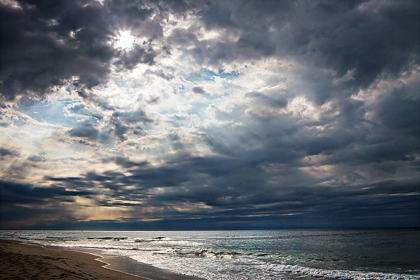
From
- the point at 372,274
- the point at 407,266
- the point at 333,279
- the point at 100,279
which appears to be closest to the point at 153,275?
the point at 100,279

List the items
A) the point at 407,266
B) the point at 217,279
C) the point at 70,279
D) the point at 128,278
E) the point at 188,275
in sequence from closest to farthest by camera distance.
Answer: the point at 70,279
the point at 128,278
the point at 217,279
the point at 188,275
the point at 407,266

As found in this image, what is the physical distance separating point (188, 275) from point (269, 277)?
696 centimetres

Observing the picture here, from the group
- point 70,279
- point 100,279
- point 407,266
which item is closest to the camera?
point 70,279

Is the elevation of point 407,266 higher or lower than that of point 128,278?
lower

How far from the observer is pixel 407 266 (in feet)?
91.9

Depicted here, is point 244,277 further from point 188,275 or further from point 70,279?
point 70,279

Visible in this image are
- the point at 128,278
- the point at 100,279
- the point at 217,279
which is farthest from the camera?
the point at 217,279

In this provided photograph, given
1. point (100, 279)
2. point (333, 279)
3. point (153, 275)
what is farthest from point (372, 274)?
point (100, 279)

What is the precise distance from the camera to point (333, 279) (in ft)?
71.4

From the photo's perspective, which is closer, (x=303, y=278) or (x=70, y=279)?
(x=70, y=279)

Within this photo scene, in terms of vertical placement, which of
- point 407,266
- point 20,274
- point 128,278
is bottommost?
point 407,266

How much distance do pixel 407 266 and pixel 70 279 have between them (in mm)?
32379

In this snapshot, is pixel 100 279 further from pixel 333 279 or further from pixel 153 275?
pixel 333 279

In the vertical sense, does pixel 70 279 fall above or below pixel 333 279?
above
